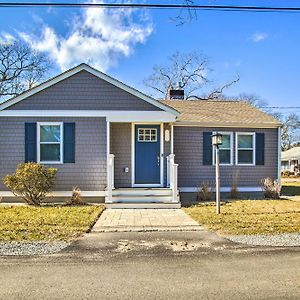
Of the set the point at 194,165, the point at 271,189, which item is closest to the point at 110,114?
the point at 194,165

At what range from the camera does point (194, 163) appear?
1400 cm

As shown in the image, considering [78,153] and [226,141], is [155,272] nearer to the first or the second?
[78,153]

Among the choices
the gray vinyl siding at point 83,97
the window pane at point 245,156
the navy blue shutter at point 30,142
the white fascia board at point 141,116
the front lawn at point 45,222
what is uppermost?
the gray vinyl siding at point 83,97

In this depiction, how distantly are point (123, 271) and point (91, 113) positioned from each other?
A: 845cm

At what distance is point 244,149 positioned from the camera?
47.3ft

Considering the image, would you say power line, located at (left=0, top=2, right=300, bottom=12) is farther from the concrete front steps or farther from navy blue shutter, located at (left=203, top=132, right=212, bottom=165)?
navy blue shutter, located at (left=203, top=132, right=212, bottom=165)

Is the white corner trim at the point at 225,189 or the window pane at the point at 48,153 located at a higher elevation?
the window pane at the point at 48,153

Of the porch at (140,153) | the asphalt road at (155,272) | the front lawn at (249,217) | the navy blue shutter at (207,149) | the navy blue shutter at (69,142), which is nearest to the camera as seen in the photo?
the asphalt road at (155,272)

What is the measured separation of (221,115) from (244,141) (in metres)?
1.59

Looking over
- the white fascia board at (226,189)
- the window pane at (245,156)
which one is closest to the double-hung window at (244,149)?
the window pane at (245,156)

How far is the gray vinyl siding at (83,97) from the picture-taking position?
12.4m

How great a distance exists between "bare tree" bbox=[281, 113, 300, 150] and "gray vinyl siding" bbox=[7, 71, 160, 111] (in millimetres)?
51116

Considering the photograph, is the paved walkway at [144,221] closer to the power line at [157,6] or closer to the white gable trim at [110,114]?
the white gable trim at [110,114]

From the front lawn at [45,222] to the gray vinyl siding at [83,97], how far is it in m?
3.84
